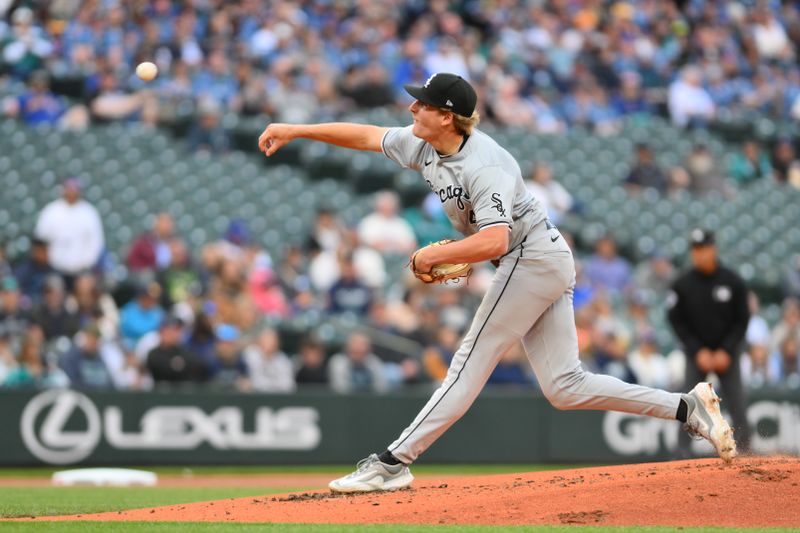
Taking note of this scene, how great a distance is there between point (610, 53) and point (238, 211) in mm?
7630

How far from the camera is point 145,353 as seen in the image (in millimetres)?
12422

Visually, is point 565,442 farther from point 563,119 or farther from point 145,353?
point 563,119

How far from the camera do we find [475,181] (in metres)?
5.96

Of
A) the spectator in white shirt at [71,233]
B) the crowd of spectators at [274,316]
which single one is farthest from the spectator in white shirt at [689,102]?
the spectator in white shirt at [71,233]

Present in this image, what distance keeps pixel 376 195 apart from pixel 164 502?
28.7 ft

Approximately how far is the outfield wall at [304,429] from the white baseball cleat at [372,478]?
5538 millimetres

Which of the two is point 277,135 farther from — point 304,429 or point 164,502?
point 304,429

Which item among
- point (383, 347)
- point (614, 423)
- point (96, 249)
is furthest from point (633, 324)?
point (96, 249)

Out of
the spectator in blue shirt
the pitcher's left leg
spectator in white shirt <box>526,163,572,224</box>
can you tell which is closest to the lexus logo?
the spectator in blue shirt

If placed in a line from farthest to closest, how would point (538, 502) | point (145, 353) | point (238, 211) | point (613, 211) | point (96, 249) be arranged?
point (613, 211)
point (238, 211)
point (96, 249)
point (145, 353)
point (538, 502)

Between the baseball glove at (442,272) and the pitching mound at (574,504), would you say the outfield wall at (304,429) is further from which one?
the baseball glove at (442,272)

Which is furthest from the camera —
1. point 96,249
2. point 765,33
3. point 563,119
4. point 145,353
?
point 765,33

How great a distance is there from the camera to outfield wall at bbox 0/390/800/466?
1139 cm

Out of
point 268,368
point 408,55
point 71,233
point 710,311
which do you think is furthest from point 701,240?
point 408,55
